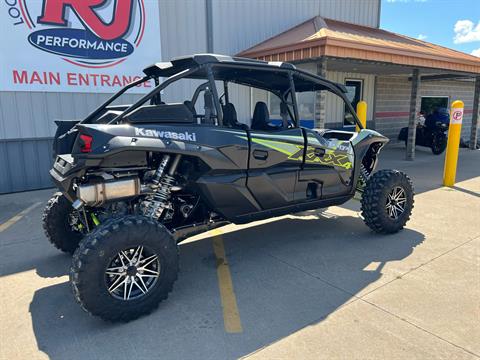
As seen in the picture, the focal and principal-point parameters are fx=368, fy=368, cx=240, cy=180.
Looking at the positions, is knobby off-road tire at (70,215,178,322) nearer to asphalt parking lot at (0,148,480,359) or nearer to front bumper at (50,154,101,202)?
asphalt parking lot at (0,148,480,359)

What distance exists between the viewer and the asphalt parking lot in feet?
8.62

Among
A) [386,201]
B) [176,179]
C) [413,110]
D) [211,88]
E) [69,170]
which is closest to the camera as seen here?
[69,170]

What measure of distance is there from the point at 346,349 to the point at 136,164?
2.21m

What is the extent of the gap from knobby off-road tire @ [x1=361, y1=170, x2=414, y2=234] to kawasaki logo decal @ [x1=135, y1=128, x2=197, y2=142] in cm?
255

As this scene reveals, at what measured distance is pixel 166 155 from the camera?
3.28 m

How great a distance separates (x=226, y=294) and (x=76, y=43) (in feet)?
21.6

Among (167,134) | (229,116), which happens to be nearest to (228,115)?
(229,116)

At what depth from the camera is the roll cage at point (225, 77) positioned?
3449mm

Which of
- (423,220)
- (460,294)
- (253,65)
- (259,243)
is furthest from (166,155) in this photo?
(423,220)

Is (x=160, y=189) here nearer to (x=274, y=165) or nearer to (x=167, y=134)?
(x=167, y=134)

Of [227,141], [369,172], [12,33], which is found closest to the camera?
[227,141]

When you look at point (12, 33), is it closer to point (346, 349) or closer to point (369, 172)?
point (369, 172)

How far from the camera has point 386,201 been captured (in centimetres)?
470

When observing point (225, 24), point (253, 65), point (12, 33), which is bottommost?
point (253, 65)
